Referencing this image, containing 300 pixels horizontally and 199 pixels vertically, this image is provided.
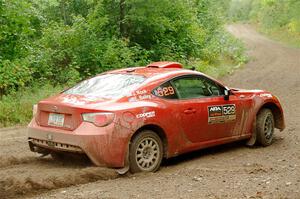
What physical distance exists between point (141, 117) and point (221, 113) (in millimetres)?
1823

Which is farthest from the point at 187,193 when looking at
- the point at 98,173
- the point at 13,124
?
the point at 13,124

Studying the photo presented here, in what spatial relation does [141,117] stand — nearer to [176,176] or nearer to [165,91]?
[165,91]

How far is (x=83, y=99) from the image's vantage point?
7.59 meters

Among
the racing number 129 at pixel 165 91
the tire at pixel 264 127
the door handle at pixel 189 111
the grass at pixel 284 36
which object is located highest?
the grass at pixel 284 36

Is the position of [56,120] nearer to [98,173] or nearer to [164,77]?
[98,173]

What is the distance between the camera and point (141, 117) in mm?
7375

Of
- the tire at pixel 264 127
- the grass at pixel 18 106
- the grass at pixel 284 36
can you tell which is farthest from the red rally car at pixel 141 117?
the grass at pixel 284 36

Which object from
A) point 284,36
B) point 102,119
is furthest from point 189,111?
point 284,36

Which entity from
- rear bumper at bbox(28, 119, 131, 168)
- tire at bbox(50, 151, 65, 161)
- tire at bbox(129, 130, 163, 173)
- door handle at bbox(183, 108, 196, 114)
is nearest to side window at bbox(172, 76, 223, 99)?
door handle at bbox(183, 108, 196, 114)

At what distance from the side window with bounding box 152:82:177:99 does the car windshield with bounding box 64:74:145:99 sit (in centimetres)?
29

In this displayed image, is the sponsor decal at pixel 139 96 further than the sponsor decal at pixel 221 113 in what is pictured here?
No

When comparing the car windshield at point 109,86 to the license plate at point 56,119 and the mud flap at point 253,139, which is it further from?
the mud flap at point 253,139

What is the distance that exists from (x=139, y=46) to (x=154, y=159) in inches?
490

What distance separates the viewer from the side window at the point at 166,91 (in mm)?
7896
